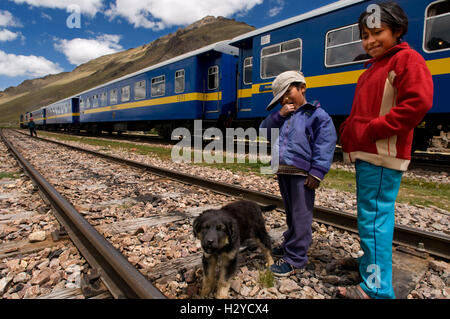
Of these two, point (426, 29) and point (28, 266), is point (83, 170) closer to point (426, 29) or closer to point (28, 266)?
point (28, 266)

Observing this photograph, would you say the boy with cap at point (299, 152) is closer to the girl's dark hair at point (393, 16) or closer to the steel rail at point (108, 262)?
the girl's dark hair at point (393, 16)

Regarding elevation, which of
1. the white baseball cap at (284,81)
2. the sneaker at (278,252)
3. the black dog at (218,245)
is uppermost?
the white baseball cap at (284,81)

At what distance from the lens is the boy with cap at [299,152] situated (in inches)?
77.6

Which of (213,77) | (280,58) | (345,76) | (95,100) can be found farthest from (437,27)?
(95,100)

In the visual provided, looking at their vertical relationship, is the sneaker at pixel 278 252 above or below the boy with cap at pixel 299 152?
below

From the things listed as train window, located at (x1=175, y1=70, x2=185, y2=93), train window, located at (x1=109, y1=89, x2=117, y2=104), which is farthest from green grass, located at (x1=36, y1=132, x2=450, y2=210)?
train window, located at (x1=109, y1=89, x2=117, y2=104)

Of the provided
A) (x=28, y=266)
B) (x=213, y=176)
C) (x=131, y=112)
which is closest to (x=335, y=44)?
(x=213, y=176)

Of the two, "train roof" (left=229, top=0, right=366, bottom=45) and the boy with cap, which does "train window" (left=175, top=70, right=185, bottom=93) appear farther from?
the boy with cap

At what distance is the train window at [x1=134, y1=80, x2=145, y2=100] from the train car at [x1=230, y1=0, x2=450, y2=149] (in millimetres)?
6513

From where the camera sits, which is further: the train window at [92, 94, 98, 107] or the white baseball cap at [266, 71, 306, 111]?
the train window at [92, 94, 98, 107]

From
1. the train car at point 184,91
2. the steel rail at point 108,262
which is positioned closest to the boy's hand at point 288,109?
the steel rail at point 108,262

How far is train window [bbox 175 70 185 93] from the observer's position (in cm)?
1130

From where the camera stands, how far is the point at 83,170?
6.36 metres

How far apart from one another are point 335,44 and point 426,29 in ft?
5.89
